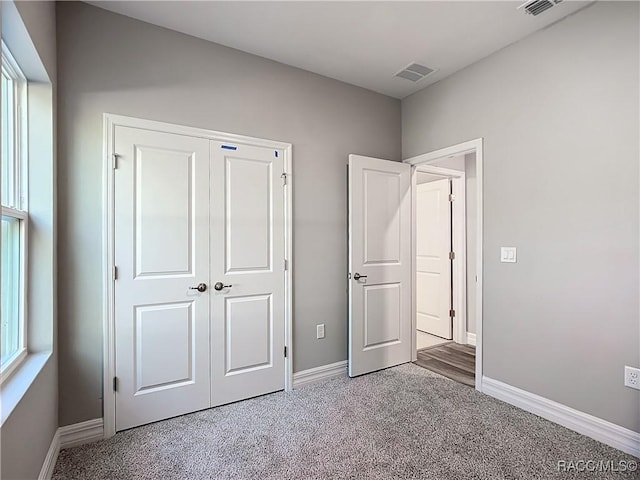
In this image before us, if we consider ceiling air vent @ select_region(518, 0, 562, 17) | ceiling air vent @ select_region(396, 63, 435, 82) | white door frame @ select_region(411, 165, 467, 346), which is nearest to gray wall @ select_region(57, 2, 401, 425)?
ceiling air vent @ select_region(396, 63, 435, 82)

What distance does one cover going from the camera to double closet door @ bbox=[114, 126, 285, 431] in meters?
2.23

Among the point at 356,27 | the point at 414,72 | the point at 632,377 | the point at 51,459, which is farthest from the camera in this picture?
the point at 414,72

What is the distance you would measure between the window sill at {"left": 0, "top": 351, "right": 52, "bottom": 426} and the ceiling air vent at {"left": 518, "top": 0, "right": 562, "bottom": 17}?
3346 millimetres

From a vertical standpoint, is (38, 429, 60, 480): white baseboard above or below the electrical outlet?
below

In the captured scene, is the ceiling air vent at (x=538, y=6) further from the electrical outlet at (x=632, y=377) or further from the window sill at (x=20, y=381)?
the window sill at (x=20, y=381)

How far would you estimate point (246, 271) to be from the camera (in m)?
2.65

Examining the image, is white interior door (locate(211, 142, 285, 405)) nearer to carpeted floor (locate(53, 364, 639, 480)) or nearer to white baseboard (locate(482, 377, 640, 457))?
carpeted floor (locate(53, 364, 639, 480))

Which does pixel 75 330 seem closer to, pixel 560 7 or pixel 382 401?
pixel 382 401

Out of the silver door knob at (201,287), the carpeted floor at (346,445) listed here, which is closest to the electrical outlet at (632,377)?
the carpeted floor at (346,445)

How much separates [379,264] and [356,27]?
1946mm

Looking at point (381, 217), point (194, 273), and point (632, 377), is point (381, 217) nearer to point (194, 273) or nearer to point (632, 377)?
point (194, 273)

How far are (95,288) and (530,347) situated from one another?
2997 millimetres

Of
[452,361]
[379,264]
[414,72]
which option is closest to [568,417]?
[452,361]

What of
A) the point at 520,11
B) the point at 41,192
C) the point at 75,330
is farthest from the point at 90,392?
the point at 520,11
